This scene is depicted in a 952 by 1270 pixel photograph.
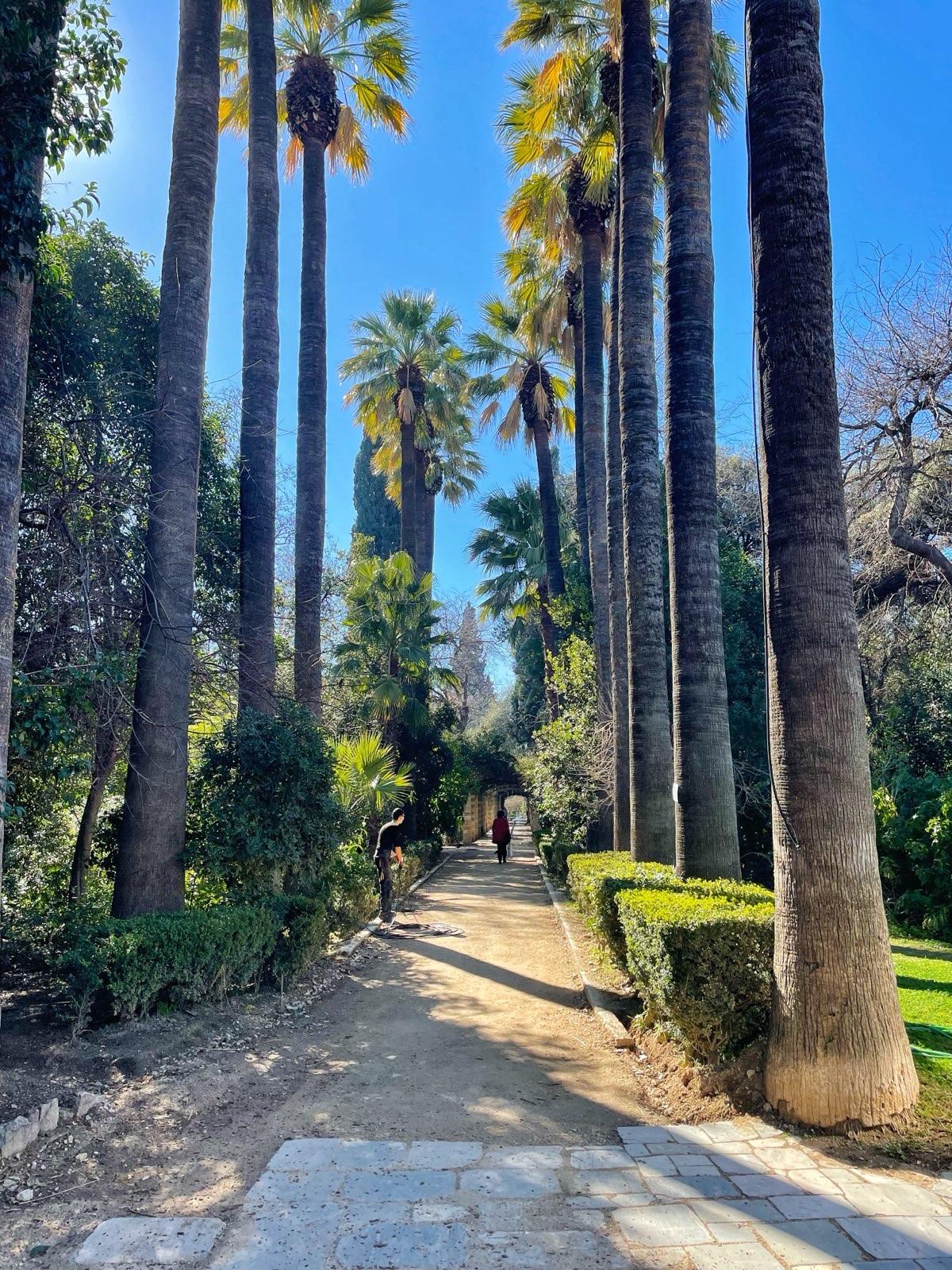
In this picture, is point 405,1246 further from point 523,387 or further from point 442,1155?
point 523,387

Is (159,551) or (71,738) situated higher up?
(159,551)

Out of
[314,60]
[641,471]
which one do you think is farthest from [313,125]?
[641,471]

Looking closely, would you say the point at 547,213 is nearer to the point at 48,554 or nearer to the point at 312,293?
the point at 312,293

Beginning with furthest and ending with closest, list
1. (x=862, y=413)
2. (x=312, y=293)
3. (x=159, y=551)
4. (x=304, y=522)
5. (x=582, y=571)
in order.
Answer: (x=582, y=571)
(x=312, y=293)
(x=304, y=522)
(x=862, y=413)
(x=159, y=551)

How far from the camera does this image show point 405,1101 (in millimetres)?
5176

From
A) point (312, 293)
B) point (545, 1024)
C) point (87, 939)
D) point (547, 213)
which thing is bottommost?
point (545, 1024)

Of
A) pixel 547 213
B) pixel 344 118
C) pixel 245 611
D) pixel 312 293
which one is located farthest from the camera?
pixel 547 213

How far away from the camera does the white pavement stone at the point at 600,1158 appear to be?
4109 mm

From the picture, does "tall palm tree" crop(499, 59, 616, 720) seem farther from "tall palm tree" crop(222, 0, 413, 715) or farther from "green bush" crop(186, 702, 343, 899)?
"green bush" crop(186, 702, 343, 899)

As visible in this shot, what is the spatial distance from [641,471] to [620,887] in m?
5.30

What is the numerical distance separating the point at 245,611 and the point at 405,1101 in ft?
21.5

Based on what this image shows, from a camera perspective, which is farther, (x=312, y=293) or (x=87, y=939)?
(x=312, y=293)

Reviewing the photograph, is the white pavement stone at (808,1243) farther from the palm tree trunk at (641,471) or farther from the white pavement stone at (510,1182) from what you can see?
the palm tree trunk at (641,471)

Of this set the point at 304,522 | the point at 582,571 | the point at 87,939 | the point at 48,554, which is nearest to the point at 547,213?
the point at 582,571
